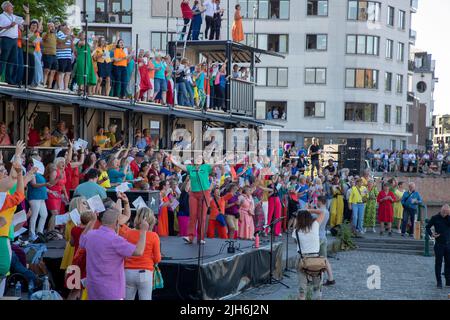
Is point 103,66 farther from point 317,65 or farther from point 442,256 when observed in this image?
point 317,65

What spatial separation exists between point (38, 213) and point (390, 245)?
1458cm

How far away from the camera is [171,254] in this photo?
1445cm

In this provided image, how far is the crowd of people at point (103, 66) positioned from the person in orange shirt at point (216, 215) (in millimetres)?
5006

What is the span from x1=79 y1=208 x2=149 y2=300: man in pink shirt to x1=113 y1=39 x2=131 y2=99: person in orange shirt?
519 inches

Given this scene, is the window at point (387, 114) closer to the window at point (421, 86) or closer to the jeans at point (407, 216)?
the window at point (421, 86)

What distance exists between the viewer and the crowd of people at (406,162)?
46.1 m

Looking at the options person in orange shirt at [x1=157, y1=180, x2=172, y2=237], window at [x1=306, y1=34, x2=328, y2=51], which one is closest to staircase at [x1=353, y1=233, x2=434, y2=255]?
person in orange shirt at [x1=157, y1=180, x2=172, y2=237]

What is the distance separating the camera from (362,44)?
59219 millimetres

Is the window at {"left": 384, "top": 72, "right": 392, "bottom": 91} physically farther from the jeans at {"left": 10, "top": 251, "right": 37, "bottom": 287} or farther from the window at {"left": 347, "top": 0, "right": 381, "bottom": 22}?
the jeans at {"left": 10, "top": 251, "right": 37, "bottom": 287}

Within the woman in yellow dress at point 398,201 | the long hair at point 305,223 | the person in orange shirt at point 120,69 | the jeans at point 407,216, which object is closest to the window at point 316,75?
the woman in yellow dress at point 398,201
